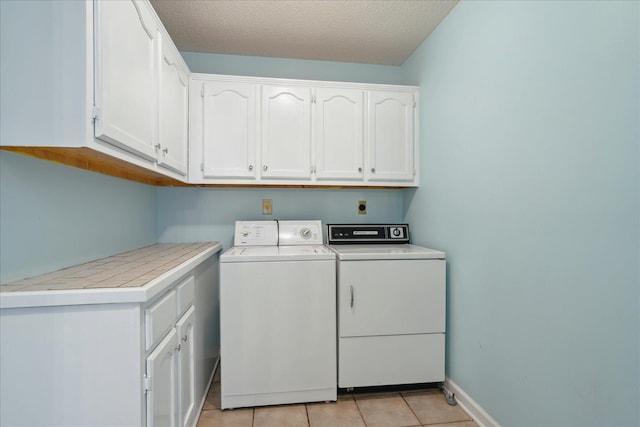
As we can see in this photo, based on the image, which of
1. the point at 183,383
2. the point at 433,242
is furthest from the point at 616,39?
the point at 183,383

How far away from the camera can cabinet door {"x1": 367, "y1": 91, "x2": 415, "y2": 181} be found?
2.34 m

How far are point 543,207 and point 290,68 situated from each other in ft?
6.87

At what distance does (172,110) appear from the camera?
1.80 meters

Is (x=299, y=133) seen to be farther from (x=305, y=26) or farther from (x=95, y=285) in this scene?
(x=95, y=285)

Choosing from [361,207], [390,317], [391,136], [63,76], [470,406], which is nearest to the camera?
[63,76]

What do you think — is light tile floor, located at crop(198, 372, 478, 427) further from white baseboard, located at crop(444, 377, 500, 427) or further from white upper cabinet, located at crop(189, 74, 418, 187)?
white upper cabinet, located at crop(189, 74, 418, 187)

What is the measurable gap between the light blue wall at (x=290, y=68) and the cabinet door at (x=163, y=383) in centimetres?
205

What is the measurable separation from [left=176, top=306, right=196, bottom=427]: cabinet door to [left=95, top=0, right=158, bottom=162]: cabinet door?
0.80 metres

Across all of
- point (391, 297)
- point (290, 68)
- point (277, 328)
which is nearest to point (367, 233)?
point (391, 297)

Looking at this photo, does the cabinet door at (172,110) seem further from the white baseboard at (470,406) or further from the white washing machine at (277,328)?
the white baseboard at (470,406)

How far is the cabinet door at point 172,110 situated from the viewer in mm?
1625

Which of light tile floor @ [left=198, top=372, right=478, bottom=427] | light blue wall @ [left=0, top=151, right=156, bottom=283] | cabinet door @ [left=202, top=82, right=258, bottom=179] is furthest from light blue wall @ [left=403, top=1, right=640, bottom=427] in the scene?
light blue wall @ [left=0, top=151, right=156, bottom=283]

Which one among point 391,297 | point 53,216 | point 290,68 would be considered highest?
point 290,68

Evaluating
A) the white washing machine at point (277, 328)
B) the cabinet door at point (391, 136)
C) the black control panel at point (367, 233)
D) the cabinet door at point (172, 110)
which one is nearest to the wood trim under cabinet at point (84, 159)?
the cabinet door at point (172, 110)
